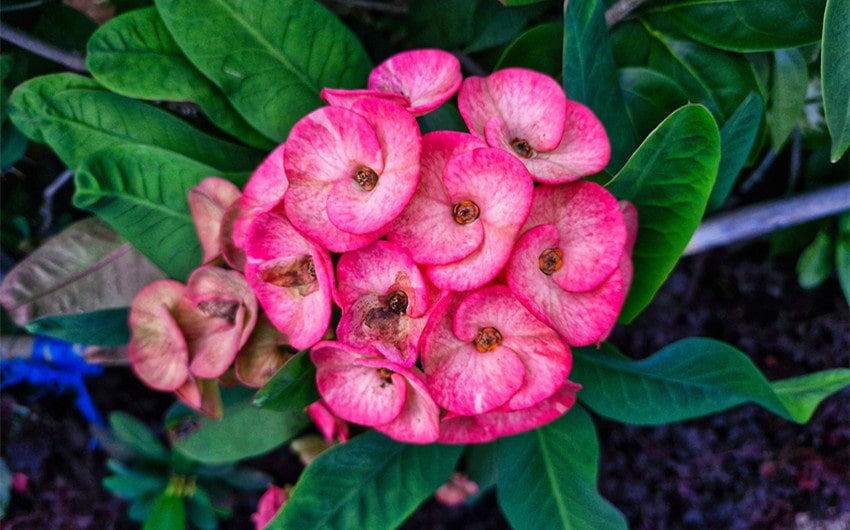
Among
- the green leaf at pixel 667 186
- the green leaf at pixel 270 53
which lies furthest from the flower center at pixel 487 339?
the green leaf at pixel 270 53

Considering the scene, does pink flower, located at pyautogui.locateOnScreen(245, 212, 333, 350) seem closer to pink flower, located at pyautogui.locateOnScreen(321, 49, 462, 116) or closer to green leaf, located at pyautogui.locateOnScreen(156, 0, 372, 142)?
pink flower, located at pyautogui.locateOnScreen(321, 49, 462, 116)

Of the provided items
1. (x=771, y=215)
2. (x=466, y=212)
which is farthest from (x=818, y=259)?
(x=466, y=212)

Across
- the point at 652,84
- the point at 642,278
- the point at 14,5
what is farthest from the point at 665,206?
the point at 14,5

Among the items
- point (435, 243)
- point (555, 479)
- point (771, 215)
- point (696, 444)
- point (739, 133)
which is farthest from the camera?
point (696, 444)

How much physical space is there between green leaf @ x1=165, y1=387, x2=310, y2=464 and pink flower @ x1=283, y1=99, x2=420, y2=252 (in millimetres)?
577

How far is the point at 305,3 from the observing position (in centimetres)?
94

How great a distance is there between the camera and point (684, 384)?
97 cm

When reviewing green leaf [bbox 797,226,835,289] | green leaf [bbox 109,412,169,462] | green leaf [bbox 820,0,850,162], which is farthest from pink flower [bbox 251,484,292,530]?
green leaf [bbox 797,226,835,289]

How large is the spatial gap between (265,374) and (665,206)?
0.57 metres

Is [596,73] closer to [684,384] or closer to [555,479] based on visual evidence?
[684,384]

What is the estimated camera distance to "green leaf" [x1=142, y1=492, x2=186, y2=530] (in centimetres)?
135

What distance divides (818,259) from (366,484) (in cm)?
104

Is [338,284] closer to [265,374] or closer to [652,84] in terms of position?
[265,374]

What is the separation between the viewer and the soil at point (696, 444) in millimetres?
1524
